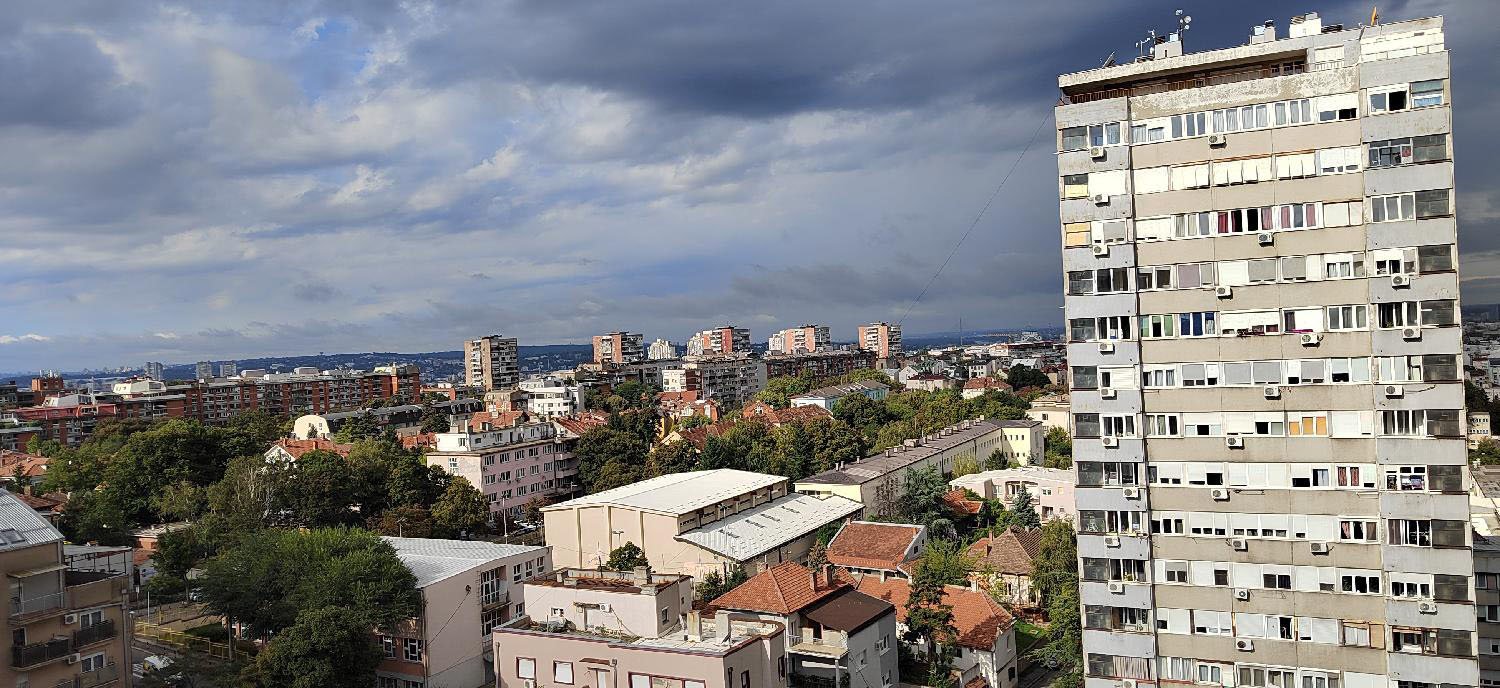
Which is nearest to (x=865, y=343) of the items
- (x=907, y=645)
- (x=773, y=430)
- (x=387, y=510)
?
(x=773, y=430)

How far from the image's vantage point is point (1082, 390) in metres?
14.8

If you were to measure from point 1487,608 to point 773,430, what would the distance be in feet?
121

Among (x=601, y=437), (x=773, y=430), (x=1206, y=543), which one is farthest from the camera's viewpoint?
(x=773, y=430)

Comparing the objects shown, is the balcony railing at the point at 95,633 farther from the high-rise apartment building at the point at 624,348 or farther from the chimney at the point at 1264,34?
the high-rise apartment building at the point at 624,348

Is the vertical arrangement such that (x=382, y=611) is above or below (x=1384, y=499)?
below

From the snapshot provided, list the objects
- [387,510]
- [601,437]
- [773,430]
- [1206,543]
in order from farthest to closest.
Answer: [773,430]
[601,437]
[387,510]
[1206,543]

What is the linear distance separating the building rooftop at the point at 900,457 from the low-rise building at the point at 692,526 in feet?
9.55

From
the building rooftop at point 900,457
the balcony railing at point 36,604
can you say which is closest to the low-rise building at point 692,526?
the building rooftop at point 900,457

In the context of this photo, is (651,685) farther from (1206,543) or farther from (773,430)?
(773,430)

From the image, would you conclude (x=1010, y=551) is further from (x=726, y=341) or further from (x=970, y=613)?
(x=726, y=341)

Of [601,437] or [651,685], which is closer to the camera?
[651,685]

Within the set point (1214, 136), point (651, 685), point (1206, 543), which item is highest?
point (1214, 136)

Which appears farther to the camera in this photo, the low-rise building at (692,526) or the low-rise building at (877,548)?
the low-rise building at (692,526)

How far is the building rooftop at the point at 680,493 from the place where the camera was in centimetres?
3247
